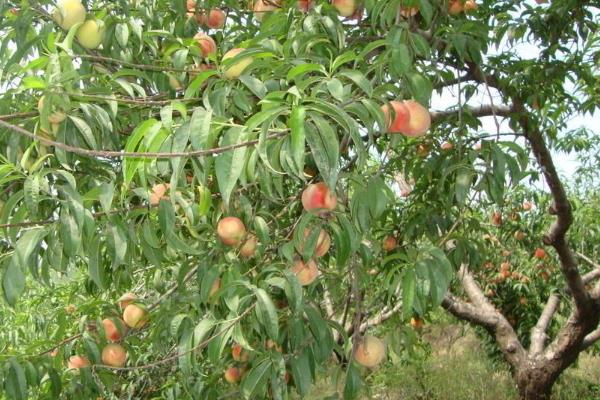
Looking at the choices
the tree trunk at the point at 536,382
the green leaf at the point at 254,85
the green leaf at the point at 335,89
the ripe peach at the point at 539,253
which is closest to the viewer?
the green leaf at the point at 335,89

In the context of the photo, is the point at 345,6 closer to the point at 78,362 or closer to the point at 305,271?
the point at 305,271

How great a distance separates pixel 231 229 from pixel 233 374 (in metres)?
0.56

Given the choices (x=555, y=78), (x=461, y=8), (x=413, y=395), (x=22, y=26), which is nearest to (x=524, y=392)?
(x=413, y=395)

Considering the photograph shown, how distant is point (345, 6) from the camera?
4.85ft

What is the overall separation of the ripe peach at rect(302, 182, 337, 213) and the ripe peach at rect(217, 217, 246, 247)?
19 cm

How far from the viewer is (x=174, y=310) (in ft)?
5.18

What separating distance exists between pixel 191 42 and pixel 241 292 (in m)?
0.51

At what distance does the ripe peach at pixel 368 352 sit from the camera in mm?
1519

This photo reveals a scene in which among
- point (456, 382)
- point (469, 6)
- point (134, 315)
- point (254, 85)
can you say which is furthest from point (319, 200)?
point (456, 382)

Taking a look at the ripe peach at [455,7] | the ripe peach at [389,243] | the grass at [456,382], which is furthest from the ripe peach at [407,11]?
the grass at [456,382]

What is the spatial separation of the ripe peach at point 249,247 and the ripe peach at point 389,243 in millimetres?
737

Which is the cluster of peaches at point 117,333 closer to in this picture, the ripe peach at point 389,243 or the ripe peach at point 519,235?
the ripe peach at point 389,243

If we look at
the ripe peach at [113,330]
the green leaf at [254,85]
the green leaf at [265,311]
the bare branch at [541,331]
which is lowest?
the bare branch at [541,331]

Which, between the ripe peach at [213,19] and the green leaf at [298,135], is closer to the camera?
the green leaf at [298,135]
